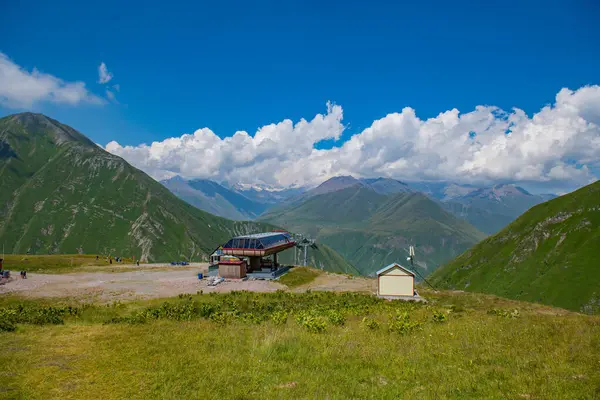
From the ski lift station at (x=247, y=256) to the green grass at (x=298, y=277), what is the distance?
278 cm

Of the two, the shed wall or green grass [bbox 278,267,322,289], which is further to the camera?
green grass [bbox 278,267,322,289]

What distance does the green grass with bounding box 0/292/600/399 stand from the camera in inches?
446

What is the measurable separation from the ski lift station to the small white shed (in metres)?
25.0

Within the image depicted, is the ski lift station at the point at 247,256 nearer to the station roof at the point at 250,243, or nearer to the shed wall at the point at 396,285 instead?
the station roof at the point at 250,243

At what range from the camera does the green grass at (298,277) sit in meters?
67.9

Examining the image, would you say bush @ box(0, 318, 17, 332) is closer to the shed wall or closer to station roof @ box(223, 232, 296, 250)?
the shed wall

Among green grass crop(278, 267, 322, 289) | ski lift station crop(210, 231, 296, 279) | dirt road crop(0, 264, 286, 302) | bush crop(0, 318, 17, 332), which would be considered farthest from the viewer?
ski lift station crop(210, 231, 296, 279)

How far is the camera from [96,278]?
221 feet

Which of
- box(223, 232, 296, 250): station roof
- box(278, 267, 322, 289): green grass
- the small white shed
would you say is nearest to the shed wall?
the small white shed

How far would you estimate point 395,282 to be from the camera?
55.2 m

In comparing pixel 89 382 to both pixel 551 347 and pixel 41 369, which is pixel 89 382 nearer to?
pixel 41 369

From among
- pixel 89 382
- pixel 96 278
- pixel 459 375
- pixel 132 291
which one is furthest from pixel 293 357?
pixel 96 278

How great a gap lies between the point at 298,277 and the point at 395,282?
2362cm

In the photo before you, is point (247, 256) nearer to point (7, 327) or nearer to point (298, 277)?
point (298, 277)
